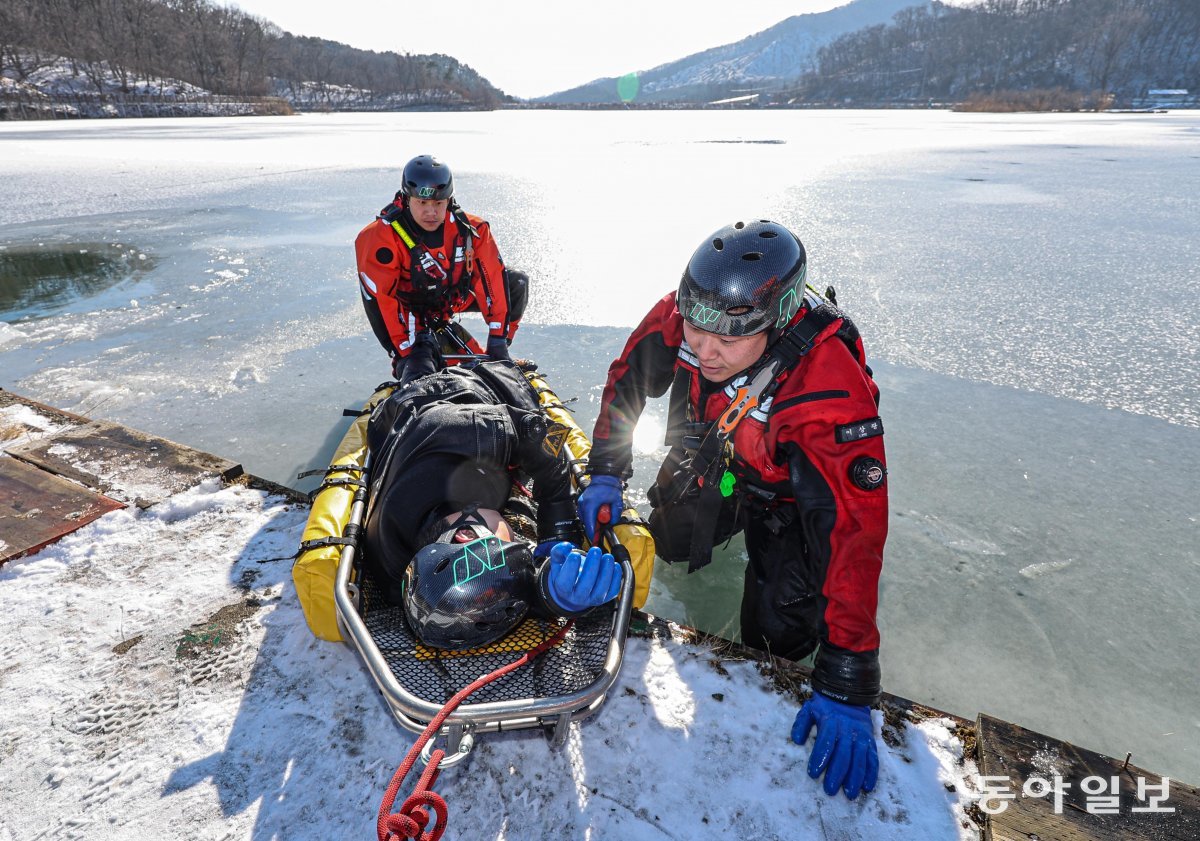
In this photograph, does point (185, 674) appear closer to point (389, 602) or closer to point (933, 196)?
point (389, 602)

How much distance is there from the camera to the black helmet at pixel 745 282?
6.11 ft

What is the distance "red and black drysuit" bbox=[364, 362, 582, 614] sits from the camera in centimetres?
212

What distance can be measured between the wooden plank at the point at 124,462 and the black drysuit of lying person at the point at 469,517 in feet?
3.50

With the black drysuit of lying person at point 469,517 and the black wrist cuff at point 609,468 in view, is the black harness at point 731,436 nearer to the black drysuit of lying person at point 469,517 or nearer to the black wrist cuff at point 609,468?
the black wrist cuff at point 609,468

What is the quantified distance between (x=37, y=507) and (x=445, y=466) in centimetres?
202

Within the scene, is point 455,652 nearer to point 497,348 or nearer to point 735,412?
point 735,412

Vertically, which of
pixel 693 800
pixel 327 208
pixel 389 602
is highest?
pixel 327 208

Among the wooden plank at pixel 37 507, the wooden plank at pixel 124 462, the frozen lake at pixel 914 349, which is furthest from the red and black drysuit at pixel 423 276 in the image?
the wooden plank at pixel 37 507

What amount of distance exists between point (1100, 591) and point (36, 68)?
7656 cm

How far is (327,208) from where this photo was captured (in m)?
10.2

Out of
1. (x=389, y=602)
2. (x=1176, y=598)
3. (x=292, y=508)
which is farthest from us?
(x=292, y=508)

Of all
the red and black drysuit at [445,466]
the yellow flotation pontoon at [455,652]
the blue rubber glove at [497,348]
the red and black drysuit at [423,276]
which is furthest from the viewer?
the blue rubber glove at [497,348]

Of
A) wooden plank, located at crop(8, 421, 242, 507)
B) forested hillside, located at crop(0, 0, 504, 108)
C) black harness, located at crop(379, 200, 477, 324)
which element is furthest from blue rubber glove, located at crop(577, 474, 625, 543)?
forested hillside, located at crop(0, 0, 504, 108)

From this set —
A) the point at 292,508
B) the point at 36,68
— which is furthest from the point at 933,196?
the point at 36,68
